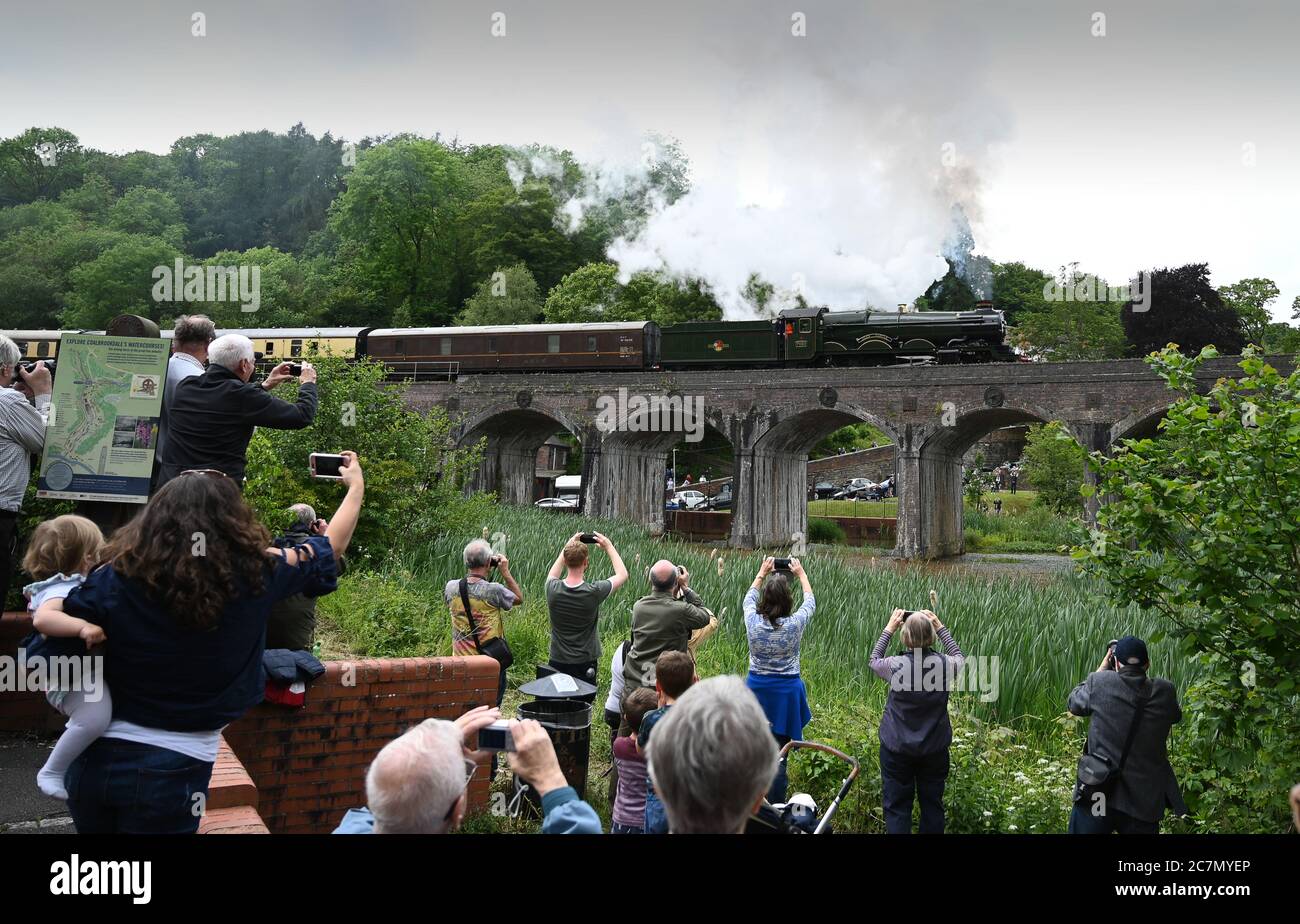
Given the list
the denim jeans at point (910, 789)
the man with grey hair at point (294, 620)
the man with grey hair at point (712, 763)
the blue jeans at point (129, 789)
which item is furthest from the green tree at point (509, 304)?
the man with grey hair at point (712, 763)

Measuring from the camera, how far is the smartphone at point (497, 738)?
2.97 metres

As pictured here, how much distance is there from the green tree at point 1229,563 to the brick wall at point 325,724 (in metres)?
4.12

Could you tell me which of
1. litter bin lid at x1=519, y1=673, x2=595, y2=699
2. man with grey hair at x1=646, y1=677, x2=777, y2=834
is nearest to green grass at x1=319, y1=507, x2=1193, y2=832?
litter bin lid at x1=519, y1=673, x2=595, y2=699

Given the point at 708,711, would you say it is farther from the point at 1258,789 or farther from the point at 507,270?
the point at 507,270

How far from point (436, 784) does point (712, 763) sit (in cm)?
74

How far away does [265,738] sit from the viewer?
5.41 m

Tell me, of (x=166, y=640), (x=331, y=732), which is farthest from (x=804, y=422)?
(x=166, y=640)

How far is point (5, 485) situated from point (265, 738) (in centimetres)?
189

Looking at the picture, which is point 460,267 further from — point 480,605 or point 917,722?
point 917,722

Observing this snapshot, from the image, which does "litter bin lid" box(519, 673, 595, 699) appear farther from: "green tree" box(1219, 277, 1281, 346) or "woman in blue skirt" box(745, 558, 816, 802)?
"green tree" box(1219, 277, 1281, 346)

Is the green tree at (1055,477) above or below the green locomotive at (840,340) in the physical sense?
below

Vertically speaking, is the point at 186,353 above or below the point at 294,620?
above

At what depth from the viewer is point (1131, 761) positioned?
5.77m
